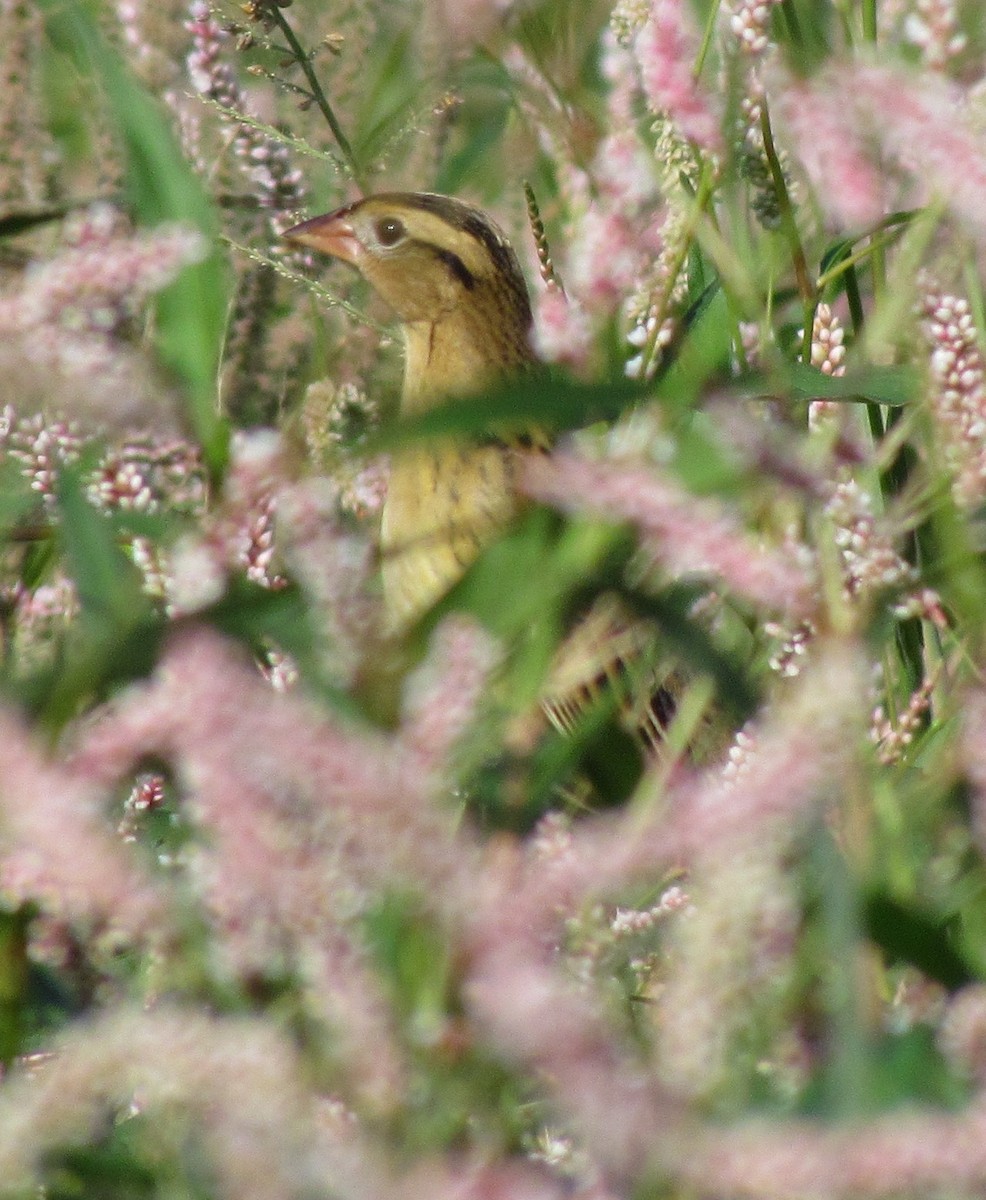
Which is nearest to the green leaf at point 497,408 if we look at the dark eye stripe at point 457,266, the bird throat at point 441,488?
the bird throat at point 441,488

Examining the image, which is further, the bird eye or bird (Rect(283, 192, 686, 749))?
the bird eye

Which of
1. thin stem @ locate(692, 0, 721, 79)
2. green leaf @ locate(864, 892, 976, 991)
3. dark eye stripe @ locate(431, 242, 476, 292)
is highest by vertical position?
thin stem @ locate(692, 0, 721, 79)

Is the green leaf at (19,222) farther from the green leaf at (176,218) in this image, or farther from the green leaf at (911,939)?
the green leaf at (911,939)

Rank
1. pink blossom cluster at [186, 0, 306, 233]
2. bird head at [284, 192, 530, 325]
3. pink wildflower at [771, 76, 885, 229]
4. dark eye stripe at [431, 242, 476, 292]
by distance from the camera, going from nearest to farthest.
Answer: pink wildflower at [771, 76, 885, 229] → pink blossom cluster at [186, 0, 306, 233] → bird head at [284, 192, 530, 325] → dark eye stripe at [431, 242, 476, 292]

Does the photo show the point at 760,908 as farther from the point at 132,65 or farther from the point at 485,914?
the point at 132,65

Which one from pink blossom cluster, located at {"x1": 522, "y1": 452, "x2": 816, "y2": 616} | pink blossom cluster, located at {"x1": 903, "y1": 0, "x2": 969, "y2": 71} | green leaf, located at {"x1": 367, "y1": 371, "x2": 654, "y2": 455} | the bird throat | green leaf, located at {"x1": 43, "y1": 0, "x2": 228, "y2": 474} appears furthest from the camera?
the bird throat

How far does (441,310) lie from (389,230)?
0.19 metres

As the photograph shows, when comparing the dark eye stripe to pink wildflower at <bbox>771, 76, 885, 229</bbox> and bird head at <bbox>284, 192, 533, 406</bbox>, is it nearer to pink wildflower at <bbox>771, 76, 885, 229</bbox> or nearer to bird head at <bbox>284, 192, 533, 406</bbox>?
bird head at <bbox>284, 192, 533, 406</bbox>

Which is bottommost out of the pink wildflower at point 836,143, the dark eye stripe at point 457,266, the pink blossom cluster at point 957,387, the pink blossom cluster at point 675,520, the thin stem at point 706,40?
the pink blossom cluster at point 675,520

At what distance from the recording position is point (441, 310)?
381 centimetres

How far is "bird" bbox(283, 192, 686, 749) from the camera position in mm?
3145

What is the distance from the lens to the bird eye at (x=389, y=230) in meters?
3.66

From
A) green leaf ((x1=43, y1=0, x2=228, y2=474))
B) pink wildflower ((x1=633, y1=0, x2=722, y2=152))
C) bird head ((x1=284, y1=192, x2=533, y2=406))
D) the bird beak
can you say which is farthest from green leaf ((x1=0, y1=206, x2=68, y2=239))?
bird head ((x1=284, y1=192, x2=533, y2=406))

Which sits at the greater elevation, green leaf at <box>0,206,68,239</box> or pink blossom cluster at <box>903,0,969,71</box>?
pink blossom cluster at <box>903,0,969,71</box>
